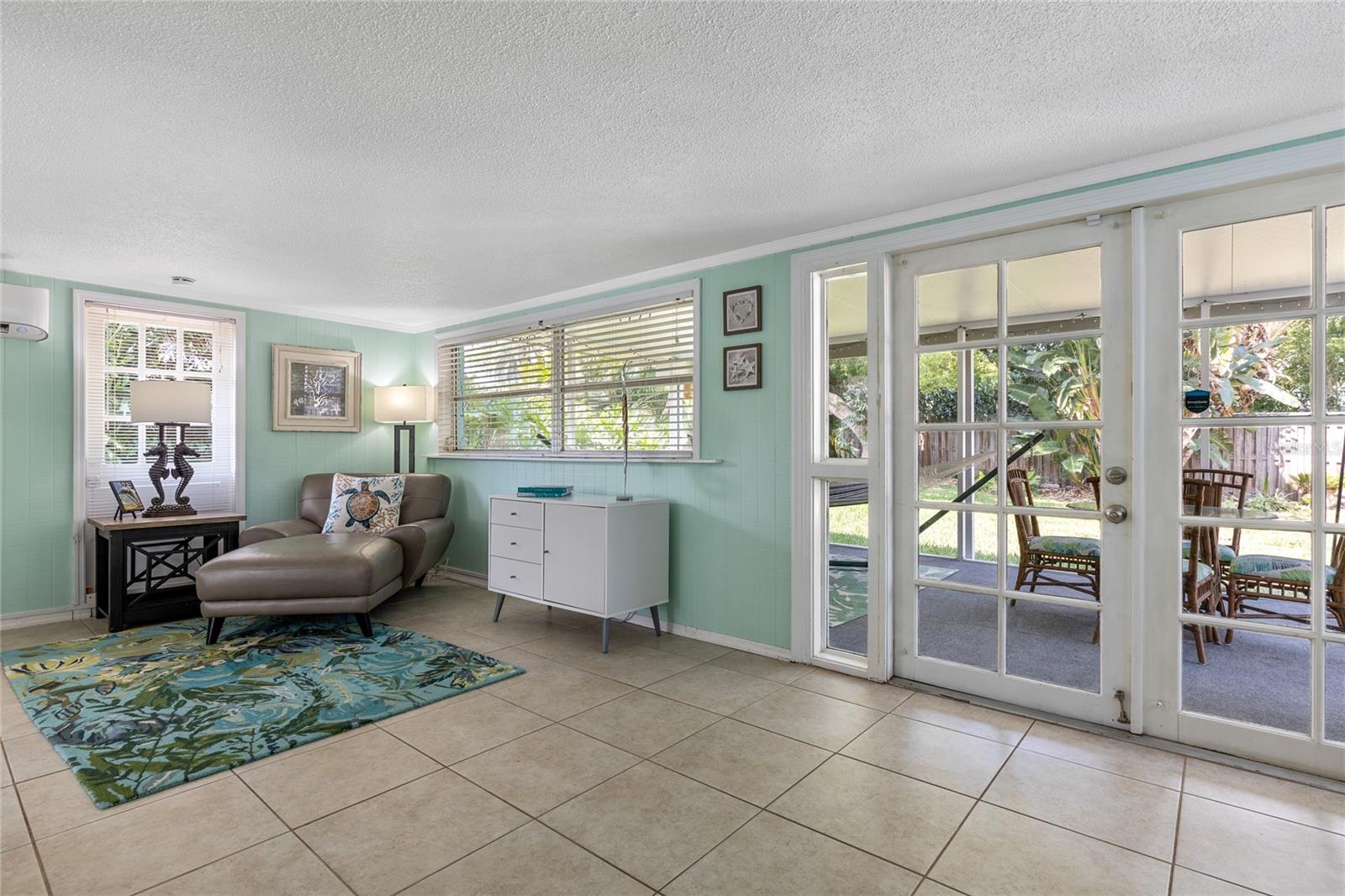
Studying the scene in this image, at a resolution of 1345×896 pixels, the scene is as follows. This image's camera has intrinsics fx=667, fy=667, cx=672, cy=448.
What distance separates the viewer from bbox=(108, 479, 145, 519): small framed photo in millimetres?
3947

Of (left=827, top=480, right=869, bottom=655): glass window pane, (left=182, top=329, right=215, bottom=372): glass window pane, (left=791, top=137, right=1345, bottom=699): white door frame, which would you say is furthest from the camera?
(left=182, top=329, right=215, bottom=372): glass window pane

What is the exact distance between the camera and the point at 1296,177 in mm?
2213

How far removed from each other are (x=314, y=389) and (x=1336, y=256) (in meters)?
5.70

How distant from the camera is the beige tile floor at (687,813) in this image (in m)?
1.67

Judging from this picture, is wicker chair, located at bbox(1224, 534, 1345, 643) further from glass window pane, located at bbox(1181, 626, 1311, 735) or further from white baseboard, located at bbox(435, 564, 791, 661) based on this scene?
white baseboard, located at bbox(435, 564, 791, 661)

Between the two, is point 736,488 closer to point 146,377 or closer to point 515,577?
point 515,577

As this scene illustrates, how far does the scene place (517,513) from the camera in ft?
13.1

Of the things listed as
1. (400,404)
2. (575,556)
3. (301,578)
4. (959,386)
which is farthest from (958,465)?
(400,404)

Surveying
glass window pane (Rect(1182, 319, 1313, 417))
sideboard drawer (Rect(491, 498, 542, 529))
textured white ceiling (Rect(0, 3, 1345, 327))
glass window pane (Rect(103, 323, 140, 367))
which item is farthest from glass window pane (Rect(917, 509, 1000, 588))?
glass window pane (Rect(103, 323, 140, 367))

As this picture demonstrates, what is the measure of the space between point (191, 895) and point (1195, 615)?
316 centimetres

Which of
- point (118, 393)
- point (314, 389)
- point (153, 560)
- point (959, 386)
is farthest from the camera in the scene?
point (314, 389)

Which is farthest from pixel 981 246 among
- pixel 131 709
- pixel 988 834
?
pixel 131 709

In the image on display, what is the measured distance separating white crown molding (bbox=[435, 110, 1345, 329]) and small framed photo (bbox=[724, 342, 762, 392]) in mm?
482

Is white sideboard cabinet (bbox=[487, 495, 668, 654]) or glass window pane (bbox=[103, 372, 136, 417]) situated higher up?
glass window pane (bbox=[103, 372, 136, 417])
